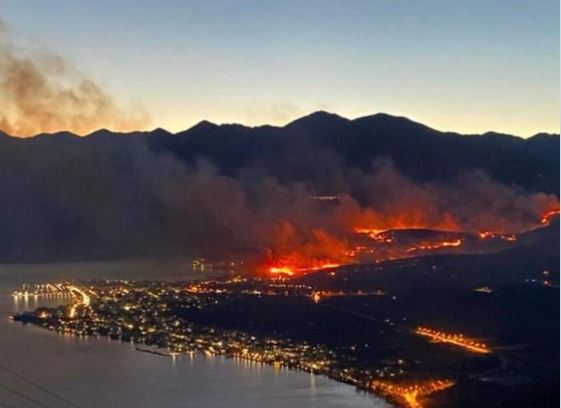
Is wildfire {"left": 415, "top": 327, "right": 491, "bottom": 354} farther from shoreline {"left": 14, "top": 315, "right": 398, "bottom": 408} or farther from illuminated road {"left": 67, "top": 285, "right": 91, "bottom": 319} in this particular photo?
illuminated road {"left": 67, "top": 285, "right": 91, "bottom": 319}

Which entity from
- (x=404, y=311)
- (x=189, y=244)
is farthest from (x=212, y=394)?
(x=189, y=244)

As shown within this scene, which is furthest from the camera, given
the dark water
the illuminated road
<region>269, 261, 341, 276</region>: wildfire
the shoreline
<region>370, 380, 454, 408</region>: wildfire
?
<region>269, 261, 341, 276</region>: wildfire

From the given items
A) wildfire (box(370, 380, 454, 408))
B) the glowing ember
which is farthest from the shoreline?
the glowing ember

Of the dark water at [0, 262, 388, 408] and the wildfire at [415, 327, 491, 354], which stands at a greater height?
the wildfire at [415, 327, 491, 354]

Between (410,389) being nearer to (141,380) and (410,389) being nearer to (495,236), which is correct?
(141,380)

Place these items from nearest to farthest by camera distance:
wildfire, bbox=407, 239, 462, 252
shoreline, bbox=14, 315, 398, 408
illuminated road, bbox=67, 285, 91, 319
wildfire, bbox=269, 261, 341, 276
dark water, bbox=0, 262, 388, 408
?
shoreline, bbox=14, 315, 398, 408 → dark water, bbox=0, 262, 388, 408 → illuminated road, bbox=67, 285, 91, 319 → wildfire, bbox=269, 261, 341, 276 → wildfire, bbox=407, 239, 462, 252

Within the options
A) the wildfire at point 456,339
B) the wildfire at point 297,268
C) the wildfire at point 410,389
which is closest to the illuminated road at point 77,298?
the wildfire at point 297,268

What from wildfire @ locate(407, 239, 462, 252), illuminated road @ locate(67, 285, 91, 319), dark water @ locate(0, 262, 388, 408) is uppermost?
wildfire @ locate(407, 239, 462, 252)

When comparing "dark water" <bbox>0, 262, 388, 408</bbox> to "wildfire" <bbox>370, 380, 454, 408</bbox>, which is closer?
"wildfire" <bbox>370, 380, 454, 408</bbox>

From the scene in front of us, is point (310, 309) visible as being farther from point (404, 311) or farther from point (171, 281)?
point (171, 281)
